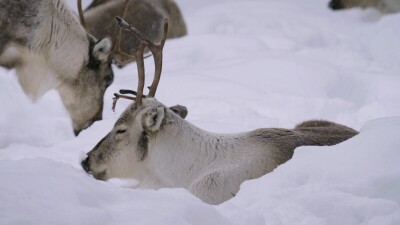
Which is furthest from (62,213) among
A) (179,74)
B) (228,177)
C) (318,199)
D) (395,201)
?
(179,74)

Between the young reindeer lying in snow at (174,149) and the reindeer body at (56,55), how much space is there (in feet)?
4.35

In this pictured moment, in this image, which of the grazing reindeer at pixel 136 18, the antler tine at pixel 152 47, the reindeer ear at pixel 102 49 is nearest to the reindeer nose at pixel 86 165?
the antler tine at pixel 152 47

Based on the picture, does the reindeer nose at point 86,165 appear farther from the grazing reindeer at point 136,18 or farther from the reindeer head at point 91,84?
the grazing reindeer at point 136,18

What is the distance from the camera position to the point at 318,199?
2.66m

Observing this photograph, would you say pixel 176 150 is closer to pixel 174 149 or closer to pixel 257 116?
pixel 174 149

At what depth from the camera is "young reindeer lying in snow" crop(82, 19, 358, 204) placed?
3912mm

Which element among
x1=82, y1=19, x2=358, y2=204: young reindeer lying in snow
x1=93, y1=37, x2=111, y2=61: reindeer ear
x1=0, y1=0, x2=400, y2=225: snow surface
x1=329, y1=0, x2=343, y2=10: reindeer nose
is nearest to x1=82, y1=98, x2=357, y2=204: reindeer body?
x1=82, y1=19, x2=358, y2=204: young reindeer lying in snow

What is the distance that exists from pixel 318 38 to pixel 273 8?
1780 mm

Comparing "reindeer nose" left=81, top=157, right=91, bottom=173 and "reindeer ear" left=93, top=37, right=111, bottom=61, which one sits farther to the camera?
"reindeer ear" left=93, top=37, right=111, bottom=61

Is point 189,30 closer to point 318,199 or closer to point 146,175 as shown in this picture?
point 146,175

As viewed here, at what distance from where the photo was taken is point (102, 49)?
18.3ft

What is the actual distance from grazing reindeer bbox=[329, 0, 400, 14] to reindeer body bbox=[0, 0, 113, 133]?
609 cm

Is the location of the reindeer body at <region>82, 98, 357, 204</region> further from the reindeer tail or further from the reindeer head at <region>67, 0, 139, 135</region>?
the reindeer head at <region>67, 0, 139, 135</region>

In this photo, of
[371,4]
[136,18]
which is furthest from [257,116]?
[371,4]
